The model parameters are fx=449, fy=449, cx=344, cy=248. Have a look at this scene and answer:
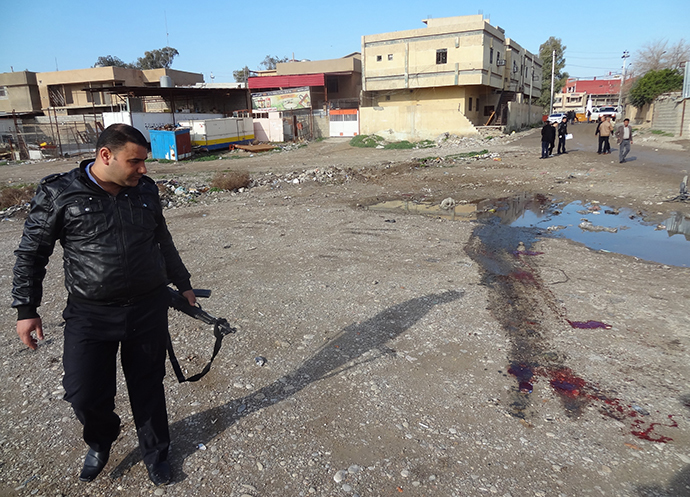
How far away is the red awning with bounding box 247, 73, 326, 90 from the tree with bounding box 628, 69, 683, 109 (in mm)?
24034

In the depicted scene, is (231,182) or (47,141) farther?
(47,141)

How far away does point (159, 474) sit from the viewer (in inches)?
91.7

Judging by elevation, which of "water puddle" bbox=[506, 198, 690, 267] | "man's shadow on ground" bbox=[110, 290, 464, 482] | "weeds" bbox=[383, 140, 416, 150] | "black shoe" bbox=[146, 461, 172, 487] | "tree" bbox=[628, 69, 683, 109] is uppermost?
"tree" bbox=[628, 69, 683, 109]

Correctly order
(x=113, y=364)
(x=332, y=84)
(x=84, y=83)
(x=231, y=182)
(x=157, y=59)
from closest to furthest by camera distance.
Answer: (x=113, y=364) < (x=231, y=182) < (x=332, y=84) < (x=84, y=83) < (x=157, y=59)

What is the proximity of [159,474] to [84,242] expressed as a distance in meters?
1.25

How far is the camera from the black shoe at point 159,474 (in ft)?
7.61

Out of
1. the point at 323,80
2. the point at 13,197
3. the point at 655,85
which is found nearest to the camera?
the point at 13,197

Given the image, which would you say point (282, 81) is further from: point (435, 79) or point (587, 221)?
point (587, 221)

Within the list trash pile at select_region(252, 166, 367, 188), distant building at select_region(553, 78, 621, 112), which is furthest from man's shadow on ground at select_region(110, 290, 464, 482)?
distant building at select_region(553, 78, 621, 112)

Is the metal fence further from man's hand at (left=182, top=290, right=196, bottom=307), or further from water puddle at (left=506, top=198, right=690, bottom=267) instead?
man's hand at (left=182, top=290, right=196, bottom=307)

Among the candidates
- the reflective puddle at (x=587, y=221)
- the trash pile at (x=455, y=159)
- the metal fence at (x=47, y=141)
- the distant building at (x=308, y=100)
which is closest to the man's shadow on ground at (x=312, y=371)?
the reflective puddle at (x=587, y=221)

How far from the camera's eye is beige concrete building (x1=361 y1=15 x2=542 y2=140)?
101 ft

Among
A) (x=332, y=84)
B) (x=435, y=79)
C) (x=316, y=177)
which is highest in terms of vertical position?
(x=332, y=84)

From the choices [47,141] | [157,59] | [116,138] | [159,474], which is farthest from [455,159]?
[157,59]
